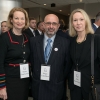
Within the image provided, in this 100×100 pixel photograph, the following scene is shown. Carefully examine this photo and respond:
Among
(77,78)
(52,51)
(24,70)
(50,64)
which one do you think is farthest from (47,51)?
(77,78)

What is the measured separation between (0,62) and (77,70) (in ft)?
3.10

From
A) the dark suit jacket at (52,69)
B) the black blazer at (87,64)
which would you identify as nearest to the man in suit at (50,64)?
the dark suit jacket at (52,69)

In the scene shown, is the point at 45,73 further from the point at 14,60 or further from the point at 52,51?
the point at 14,60

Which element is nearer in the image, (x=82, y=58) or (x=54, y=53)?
(x=82, y=58)

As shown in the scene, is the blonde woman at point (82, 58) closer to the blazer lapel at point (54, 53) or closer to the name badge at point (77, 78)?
the name badge at point (77, 78)

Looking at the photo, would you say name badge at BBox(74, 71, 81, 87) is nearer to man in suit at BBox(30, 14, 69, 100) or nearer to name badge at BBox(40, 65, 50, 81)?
man in suit at BBox(30, 14, 69, 100)

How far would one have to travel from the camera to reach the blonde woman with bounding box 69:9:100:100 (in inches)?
78.5

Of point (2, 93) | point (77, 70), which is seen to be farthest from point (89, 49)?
point (2, 93)

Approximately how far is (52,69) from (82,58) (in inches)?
16.7

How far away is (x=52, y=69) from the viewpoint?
218 centimetres

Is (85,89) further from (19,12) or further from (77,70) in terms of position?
(19,12)

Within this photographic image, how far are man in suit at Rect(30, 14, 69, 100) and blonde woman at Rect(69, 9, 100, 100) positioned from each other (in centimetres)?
14

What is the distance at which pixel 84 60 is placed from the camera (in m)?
1.99

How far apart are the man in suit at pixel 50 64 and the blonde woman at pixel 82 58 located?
0.14 meters
